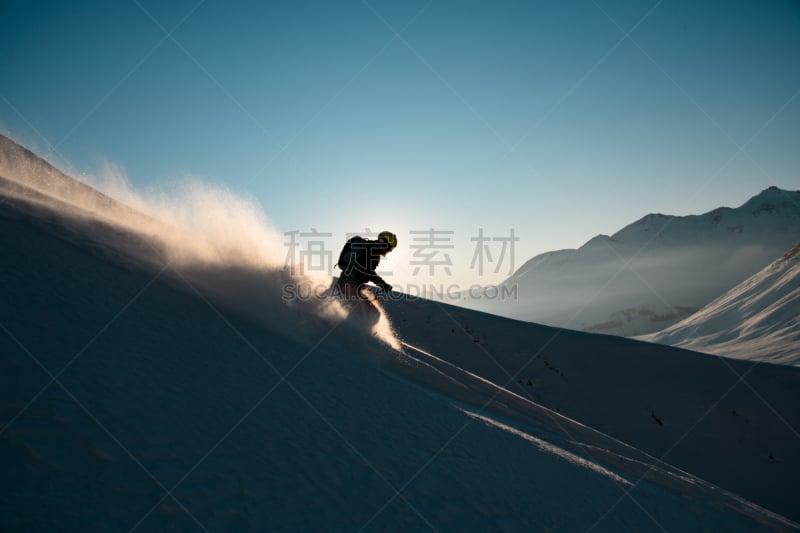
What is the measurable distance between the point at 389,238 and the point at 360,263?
94cm

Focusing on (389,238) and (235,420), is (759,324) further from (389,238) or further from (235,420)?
(235,420)

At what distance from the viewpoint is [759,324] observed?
34625 millimetres

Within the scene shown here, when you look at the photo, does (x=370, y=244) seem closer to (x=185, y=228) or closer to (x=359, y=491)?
(x=185, y=228)

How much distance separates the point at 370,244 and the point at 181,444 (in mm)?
7286

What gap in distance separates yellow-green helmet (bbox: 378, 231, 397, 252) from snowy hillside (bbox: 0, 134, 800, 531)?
2945 mm

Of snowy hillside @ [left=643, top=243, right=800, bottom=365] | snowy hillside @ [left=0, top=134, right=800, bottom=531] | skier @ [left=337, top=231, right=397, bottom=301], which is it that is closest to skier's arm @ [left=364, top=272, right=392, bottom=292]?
skier @ [left=337, top=231, right=397, bottom=301]

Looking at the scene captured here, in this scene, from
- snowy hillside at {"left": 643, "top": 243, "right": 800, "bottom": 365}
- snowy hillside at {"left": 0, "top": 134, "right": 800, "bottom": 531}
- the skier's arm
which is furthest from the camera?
snowy hillside at {"left": 643, "top": 243, "right": 800, "bottom": 365}

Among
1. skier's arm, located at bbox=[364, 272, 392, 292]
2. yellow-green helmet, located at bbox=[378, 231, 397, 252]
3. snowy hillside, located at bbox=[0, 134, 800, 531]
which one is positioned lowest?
snowy hillside, located at bbox=[0, 134, 800, 531]

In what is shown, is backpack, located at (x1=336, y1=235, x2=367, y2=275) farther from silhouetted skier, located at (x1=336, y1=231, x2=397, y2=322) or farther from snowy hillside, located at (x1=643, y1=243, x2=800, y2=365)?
snowy hillside, located at (x1=643, y1=243, x2=800, y2=365)

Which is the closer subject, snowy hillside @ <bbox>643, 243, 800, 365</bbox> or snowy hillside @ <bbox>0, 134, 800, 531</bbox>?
snowy hillside @ <bbox>0, 134, 800, 531</bbox>

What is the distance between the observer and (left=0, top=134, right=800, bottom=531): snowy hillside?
1.95 metres

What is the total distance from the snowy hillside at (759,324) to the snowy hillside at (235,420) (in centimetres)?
2515

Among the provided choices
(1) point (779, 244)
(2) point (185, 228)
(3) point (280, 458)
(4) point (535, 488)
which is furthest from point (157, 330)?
(1) point (779, 244)

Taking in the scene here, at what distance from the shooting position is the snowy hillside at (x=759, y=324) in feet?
86.1
